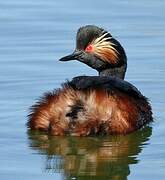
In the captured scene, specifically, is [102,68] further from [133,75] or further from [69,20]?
[69,20]

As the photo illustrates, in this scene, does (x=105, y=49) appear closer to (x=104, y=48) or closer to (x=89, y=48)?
(x=104, y=48)

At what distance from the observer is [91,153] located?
8.95 m

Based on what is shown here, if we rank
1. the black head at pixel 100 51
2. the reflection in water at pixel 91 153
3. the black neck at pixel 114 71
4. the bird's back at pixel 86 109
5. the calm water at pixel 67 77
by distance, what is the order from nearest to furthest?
the reflection in water at pixel 91 153, the calm water at pixel 67 77, the bird's back at pixel 86 109, the black head at pixel 100 51, the black neck at pixel 114 71

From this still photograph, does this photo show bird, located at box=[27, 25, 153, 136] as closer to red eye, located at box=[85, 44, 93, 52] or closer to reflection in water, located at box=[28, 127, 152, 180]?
reflection in water, located at box=[28, 127, 152, 180]

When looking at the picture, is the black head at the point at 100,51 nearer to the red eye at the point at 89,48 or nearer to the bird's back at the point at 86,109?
the red eye at the point at 89,48

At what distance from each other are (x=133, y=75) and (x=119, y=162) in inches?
120

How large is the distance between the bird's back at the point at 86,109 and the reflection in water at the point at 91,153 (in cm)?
8

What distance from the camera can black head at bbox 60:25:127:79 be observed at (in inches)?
399

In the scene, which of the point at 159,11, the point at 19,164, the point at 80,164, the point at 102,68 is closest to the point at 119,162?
the point at 80,164

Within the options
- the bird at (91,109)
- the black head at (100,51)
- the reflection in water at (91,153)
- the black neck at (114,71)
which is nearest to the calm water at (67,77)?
the reflection in water at (91,153)

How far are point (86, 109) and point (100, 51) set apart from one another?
1.25m

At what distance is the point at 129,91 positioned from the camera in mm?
9625

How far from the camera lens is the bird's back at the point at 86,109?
916 cm

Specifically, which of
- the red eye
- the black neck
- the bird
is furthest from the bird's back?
the black neck
